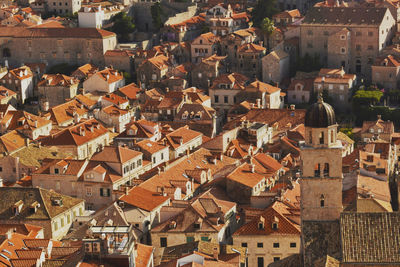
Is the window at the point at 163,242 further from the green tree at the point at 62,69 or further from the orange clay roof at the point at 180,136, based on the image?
the green tree at the point at 62,69

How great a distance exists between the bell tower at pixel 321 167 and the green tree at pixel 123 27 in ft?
273

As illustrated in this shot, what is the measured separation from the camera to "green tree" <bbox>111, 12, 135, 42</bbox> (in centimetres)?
13750

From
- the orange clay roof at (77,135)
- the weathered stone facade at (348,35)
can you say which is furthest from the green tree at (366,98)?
the orange clay roof at (77,135)

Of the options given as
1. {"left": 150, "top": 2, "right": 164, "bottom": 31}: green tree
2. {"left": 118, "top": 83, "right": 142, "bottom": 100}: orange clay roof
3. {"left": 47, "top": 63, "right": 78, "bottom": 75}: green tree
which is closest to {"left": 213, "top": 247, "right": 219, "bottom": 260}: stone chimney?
{"left": 118, "top": 83, "right": 142, "bottom": 100}: orange clay roof

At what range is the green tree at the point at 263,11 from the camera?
13725 cm

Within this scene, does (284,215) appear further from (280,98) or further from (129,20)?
(129,20)

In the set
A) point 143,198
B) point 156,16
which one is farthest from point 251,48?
point 143,198

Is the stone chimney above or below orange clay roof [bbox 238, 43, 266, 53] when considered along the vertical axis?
below

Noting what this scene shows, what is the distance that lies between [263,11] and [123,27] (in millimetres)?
18367

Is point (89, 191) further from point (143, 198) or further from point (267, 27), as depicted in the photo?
point (267, 27)

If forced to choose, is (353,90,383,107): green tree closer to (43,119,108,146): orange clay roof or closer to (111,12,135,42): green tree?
(43,119,108,146): orange clay roof

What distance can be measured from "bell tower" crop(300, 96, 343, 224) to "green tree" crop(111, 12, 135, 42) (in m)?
83.1

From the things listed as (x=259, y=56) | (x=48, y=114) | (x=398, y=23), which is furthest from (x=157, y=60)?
(x=398, y=23)

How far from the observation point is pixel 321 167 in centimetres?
5684
